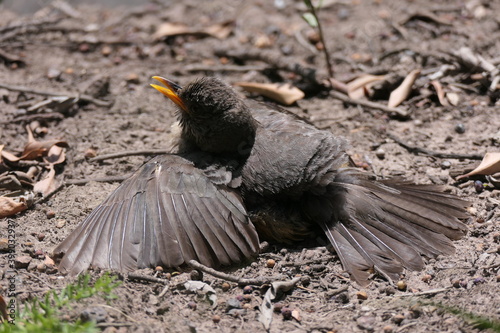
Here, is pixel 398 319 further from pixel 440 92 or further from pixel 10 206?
pixel 440 92

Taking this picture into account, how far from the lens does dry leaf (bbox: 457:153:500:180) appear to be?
537 cm

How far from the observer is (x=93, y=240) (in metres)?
4.67

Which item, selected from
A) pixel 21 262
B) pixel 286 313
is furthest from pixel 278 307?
pixel 21 262

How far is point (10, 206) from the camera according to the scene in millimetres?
5102

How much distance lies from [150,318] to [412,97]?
4.08 m

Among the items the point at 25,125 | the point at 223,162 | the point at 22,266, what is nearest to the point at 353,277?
the point at 223,162

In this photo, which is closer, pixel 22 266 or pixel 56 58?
pixel 22 266

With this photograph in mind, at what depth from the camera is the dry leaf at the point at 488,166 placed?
5371 millimetres

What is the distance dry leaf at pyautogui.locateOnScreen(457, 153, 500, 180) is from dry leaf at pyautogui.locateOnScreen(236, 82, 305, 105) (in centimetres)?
213

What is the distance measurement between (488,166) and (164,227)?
2.82 m

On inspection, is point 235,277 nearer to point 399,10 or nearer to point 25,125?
point 25,125

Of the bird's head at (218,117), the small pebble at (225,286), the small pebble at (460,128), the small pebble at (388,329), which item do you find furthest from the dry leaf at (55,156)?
the small pebble at (460,128)

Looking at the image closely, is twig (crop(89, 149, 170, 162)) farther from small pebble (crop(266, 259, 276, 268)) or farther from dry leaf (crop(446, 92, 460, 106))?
dry leaf (crop(446, 92, 460, 106))

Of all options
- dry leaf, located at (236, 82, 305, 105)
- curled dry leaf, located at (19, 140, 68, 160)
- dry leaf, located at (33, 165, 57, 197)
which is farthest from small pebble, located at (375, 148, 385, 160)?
curled dry leaf, located at (19, 140, 68, 160)
